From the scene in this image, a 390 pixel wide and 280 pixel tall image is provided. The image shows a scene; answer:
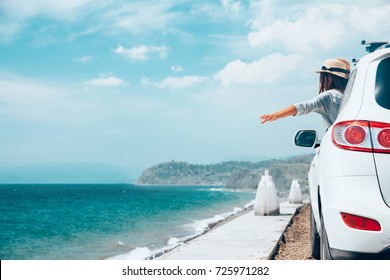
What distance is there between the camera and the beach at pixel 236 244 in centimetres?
748

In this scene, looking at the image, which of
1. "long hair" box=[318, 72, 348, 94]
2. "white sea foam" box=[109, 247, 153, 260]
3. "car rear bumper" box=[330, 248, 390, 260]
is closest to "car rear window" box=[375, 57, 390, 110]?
"car rear bumper" box=[330, 248, 390, 260]

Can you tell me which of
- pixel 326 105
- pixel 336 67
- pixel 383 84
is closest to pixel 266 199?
pixel 336 67

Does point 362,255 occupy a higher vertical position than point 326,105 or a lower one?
lower

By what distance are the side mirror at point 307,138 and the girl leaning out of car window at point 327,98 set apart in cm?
14

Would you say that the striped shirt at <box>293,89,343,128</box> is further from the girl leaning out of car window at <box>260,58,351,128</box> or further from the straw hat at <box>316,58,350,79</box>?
the straw hat at <box>316,58,350,79</box>

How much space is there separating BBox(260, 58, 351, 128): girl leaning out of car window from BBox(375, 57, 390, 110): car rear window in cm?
106

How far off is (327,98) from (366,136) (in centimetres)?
143

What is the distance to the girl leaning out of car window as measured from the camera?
14.4ft

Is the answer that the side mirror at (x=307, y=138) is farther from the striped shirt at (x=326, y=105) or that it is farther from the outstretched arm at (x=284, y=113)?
the outstretched arm at (x=284, y=113)

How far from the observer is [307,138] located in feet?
15.3

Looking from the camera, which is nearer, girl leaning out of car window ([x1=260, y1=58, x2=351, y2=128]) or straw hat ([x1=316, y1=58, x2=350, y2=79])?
girl leaning out of car window ([x1=260, y1=58, x2=351, y2=128])

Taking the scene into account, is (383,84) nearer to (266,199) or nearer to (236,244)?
(236,244)

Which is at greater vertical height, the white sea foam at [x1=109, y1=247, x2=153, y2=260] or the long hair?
the long hair
